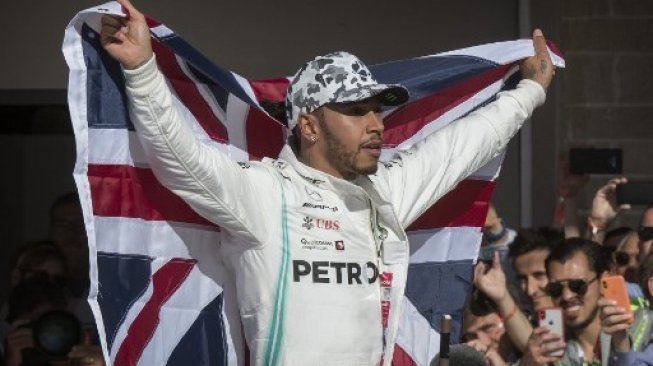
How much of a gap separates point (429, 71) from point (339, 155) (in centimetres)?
86

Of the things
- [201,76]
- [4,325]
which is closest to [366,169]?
[201,76]

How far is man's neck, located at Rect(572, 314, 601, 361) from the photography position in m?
5.80

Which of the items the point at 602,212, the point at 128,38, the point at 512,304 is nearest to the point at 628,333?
the point at 512,304

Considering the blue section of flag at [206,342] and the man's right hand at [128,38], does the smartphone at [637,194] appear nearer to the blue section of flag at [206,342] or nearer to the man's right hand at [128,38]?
the blue section of flag at [206,342]

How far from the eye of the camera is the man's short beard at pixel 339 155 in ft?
15.2

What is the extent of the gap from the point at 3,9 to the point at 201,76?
3445 millimetres

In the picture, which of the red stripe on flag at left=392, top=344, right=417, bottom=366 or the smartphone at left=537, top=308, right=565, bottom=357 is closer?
the red stripe on flag at left=392, top=344, right=417, bottom=366

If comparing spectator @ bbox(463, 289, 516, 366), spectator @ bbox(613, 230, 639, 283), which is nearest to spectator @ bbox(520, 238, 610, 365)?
spectator @ bbox(463, 289, 516, 366)

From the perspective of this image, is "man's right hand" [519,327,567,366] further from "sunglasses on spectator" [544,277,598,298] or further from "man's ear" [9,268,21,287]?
"man's ear" [9,268,21,287]

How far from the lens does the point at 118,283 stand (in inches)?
184

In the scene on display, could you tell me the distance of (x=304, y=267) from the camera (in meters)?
4.50

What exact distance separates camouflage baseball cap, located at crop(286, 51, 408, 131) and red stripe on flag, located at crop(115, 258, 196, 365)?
21.3 inches

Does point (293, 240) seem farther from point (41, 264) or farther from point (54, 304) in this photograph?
point (41, 264)

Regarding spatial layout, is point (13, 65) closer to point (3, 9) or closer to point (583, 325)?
point (3, 9)
